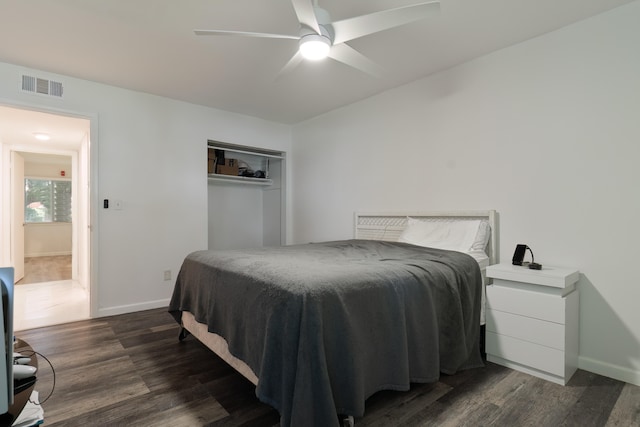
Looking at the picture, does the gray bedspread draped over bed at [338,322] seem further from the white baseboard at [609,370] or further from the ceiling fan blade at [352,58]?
the ceiling fan blade at [352,58]

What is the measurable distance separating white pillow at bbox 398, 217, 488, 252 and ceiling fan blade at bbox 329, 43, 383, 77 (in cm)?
144

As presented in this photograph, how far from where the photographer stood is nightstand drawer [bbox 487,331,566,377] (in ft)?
6.35

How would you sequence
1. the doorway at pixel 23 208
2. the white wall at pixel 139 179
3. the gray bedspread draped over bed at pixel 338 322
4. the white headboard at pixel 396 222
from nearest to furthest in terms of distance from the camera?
the gray bedspread draped over bed at pixel 338 322 → the white headboard at pixel 396 222 → the white wall at pixel 139 179 → the doorway at pixel 23 208

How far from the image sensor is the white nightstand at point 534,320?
6.37 feet

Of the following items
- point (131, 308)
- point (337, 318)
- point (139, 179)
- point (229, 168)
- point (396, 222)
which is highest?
point (229, 168)

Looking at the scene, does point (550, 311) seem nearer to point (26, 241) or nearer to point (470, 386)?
point (470, 386)

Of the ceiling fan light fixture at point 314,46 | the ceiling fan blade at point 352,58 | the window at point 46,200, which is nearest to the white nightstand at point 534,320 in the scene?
the ceiling fan blade at point 352,58

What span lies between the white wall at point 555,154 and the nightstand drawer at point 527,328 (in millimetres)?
478

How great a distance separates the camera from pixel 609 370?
6.79 feet

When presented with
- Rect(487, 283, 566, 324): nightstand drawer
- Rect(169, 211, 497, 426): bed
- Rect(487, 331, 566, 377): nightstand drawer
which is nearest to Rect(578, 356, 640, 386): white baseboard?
Rect(487, 331, 566, 377): nightstand drawer

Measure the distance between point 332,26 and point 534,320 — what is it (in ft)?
7.28

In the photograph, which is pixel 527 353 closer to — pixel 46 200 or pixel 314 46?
pixel 314 46

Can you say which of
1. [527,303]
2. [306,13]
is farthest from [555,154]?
[306,13]

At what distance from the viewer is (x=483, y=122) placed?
9.04 ft
